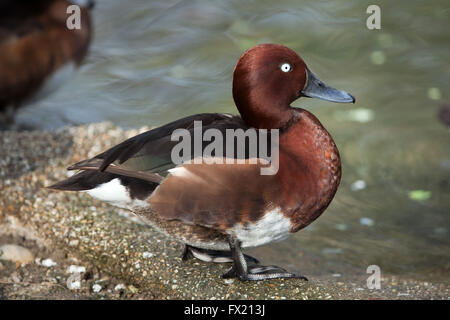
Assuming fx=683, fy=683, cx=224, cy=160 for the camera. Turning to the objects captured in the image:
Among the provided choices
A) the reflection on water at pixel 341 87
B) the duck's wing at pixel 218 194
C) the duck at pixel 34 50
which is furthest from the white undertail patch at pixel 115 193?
the duck at pixel 34 50

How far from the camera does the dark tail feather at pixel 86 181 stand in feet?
9.67

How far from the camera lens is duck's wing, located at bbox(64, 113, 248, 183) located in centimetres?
286

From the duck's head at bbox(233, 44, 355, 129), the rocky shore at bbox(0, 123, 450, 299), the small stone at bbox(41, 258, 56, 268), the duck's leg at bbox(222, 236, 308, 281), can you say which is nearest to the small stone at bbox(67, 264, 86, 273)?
the rocky shore at bbox(0, 123, 450, 299)

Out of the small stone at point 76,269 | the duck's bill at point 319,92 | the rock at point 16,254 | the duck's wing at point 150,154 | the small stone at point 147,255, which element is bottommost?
the small stone at point 76,269

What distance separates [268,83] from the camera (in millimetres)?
2875

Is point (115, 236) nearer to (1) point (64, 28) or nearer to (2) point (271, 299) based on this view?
(2) point (271, 299)

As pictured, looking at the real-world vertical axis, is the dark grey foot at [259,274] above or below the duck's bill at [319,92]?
below

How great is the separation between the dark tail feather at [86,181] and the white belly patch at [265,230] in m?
0.59

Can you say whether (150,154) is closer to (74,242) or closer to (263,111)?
(263,111)

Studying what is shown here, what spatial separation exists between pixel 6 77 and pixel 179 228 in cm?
289

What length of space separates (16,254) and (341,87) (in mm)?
3627

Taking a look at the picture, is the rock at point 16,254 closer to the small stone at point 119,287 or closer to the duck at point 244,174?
the small stone at point 119,287

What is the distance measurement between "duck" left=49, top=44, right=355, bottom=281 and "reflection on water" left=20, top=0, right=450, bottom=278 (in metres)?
1.06

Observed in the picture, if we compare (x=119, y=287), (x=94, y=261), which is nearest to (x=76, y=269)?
(x=94, y=261)
